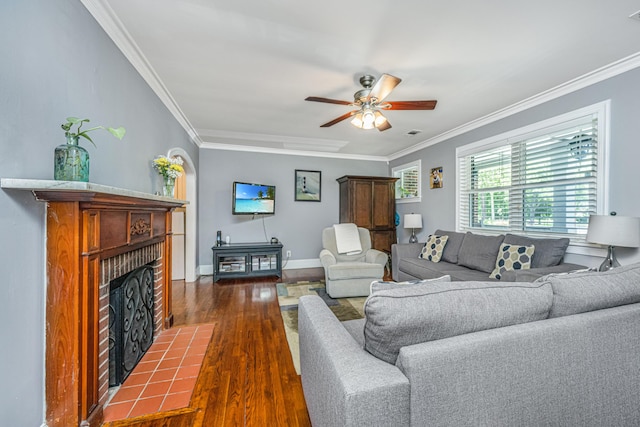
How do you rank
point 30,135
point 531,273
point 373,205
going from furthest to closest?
point 373,205
point 531,273
point 30,135

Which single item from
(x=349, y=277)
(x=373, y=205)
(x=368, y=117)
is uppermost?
(x=368, y=117)

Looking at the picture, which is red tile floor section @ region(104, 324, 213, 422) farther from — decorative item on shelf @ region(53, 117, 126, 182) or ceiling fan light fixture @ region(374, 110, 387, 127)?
ceiling fan light fixture @ region(374, 110, 387, 127)

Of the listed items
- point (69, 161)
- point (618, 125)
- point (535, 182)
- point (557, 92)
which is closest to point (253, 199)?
point (69, 161)

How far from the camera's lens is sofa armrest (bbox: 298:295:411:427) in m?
0.79

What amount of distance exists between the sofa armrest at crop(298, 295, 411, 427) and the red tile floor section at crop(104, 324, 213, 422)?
3.42 ft

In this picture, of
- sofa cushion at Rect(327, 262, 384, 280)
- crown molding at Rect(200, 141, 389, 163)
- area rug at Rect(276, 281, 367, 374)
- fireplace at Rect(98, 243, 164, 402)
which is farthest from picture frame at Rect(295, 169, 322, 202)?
fireplace at Rect(98, 243, 164, 402)

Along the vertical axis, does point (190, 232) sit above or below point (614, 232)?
below

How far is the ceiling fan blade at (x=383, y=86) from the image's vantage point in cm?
190

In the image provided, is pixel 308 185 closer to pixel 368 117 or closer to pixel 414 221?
pixel 414 221

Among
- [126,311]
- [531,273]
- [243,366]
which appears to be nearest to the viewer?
[126,311]

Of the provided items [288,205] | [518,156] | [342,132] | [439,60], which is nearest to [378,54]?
[439,60]

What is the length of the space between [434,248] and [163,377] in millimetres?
3333

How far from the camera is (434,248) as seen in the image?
141 inches

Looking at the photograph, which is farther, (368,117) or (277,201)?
(277,201)
